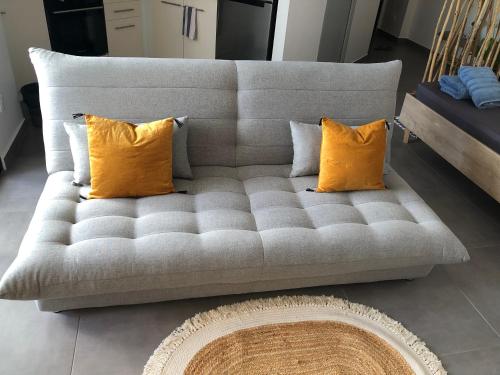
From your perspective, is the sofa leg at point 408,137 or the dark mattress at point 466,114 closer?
the dark mattress at point 466,114

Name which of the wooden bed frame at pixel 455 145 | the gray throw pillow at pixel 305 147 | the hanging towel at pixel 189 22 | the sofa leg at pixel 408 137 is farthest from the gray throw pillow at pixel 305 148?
the hanging towel at pixel 189 22

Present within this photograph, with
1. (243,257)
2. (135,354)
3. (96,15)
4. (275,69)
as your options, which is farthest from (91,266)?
(96,15)

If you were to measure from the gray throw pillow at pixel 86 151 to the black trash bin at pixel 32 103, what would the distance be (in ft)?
4.69

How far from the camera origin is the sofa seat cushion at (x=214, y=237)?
61.7 inches

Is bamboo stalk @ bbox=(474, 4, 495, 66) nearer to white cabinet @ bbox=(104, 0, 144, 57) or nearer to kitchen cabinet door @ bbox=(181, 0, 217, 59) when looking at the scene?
kitchen cabinet door @ bbox=(181, 0, 217, 59)

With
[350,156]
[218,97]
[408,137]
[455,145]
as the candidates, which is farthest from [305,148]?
[408,137]

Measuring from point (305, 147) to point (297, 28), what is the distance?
187 cm

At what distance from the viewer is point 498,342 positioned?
6.20 ft

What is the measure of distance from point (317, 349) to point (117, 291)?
862mm

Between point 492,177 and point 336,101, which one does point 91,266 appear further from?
point 492,177

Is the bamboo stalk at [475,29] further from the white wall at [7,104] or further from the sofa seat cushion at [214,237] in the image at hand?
the white wall at [7,104]

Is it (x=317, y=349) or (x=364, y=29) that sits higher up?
(x=364, y=29)

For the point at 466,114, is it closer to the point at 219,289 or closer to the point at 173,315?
the point at 219,289

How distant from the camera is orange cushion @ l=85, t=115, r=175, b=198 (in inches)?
71.2
